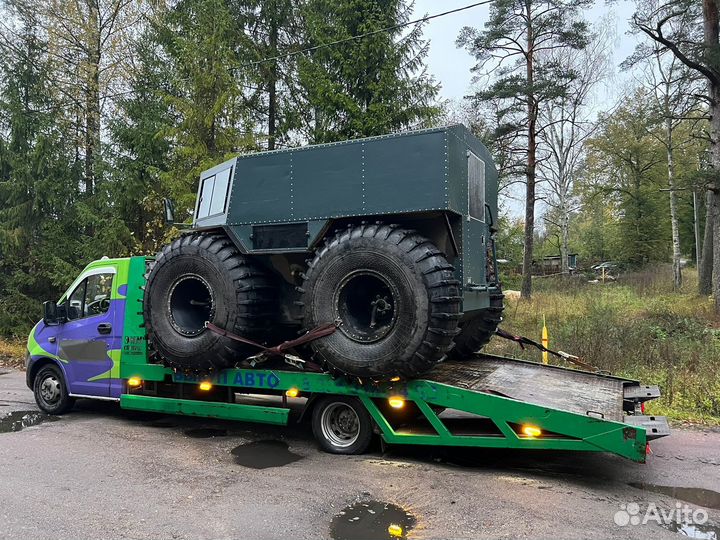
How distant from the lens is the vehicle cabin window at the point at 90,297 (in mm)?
7516

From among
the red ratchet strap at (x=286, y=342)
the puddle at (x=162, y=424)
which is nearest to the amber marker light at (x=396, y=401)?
the red ratchet strap at (x=286, y=342)

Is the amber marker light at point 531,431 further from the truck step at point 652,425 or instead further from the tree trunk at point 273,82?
the tree trunk at point 273,82

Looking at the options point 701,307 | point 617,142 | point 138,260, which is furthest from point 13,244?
point 617,142

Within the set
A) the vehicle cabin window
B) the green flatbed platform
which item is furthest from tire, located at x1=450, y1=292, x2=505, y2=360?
the vehicle cabin window

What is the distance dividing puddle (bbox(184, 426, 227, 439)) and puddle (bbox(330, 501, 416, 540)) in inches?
117

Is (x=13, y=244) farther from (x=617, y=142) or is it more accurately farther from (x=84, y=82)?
(x=617, y=142)

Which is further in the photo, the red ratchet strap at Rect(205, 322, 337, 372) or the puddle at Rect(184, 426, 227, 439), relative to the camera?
the puddle at Rect(184, 426, 227, 439)

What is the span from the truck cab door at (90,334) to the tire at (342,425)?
126 inches

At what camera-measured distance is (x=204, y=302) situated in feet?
22.1

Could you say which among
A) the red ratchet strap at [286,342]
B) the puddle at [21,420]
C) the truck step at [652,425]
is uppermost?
the red ratchet strap at [286,342]

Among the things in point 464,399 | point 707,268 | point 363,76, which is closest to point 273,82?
point 363,76

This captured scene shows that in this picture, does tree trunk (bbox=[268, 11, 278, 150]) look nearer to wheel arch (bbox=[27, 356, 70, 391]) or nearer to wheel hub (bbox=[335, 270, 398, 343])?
wheel arch (bbox=[27, 356, 70, 391])

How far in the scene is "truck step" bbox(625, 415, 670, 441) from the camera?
4.42 meters

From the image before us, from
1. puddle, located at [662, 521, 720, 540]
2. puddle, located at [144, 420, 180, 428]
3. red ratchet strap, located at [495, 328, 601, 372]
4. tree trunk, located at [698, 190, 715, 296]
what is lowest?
puddle, located at [662, 521, 720, 540]
